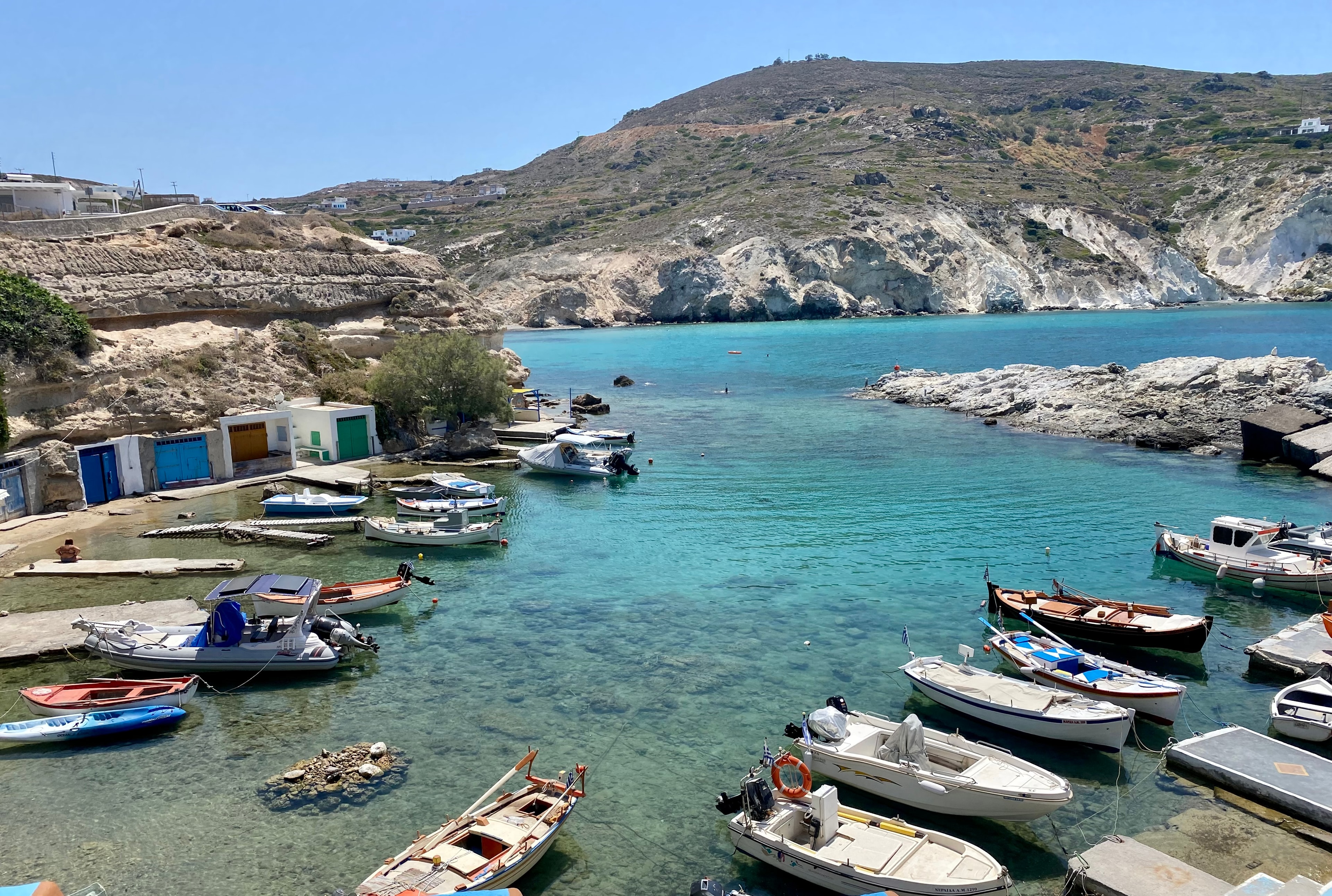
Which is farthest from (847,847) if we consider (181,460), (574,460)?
(181,460)

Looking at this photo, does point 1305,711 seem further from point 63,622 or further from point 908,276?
point 908,276

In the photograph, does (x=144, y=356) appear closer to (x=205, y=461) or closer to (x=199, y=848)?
(x=205, y=461)

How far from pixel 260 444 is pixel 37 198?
22.3m

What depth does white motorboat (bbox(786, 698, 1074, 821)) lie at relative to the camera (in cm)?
1481

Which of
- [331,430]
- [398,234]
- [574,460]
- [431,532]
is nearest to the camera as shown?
[431,532]

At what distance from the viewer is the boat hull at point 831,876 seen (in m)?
12.6

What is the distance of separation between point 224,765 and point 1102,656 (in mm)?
20367

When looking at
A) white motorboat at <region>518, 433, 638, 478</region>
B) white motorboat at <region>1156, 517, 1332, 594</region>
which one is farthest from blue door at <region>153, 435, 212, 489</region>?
white motorboat at <region>1156, 517, 1332, 594</region>

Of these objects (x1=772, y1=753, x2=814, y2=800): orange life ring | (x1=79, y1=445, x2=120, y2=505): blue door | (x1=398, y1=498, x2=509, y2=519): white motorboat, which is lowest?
(x1=772, y1=753, x2=814, y2=800): orange life ring

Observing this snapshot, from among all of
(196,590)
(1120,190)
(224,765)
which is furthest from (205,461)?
(1120,190)

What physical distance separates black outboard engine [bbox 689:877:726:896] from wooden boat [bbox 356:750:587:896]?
2684 millimetres

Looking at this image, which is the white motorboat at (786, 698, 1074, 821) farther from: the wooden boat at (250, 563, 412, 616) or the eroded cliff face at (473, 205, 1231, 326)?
the eroded cliff face at (473, 205, 1231, 326)

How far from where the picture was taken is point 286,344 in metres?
48.4

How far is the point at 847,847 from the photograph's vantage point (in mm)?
13602
